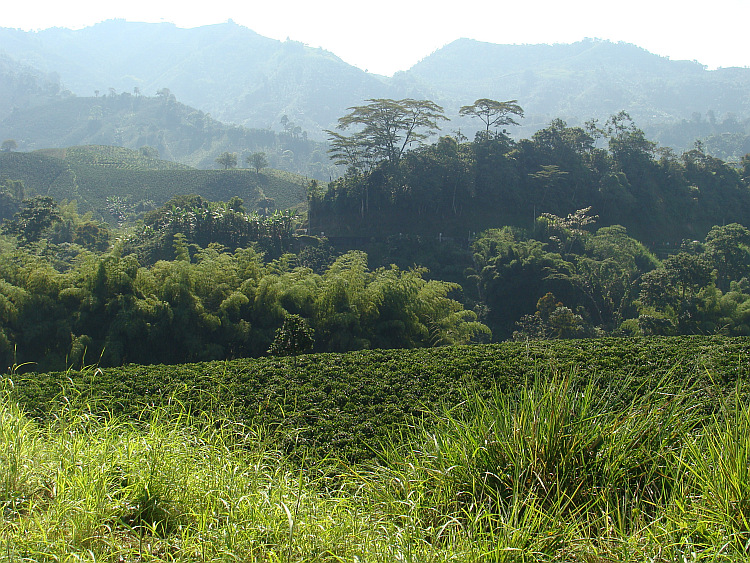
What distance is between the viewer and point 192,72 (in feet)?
577

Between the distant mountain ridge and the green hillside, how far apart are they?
75764 mm

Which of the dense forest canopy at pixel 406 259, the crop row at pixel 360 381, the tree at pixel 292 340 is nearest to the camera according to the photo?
the crop row at pixel 360 381

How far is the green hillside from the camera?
1467 inches

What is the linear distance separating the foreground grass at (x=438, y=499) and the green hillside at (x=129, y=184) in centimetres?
3391

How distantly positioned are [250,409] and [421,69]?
202 meters

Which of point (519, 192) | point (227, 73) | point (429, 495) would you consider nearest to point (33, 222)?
point (519, 192)

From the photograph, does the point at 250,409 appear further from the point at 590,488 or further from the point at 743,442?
the point at 743,442

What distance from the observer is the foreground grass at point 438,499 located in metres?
2.39

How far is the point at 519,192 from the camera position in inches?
985

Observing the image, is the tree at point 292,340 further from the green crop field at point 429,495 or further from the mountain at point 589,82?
the mountain at point 589,82

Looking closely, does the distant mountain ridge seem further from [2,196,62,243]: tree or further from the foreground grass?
the foreground grass

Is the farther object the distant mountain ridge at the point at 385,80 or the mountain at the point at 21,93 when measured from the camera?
the distant mountain ridge at the point at 385,80

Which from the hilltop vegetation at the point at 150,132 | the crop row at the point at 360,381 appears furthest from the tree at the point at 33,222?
the hilltop vegetation at the point at 150,132

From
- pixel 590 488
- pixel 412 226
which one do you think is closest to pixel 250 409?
pixel 590 488
